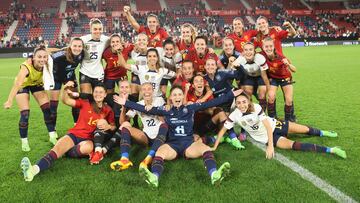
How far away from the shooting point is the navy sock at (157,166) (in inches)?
151

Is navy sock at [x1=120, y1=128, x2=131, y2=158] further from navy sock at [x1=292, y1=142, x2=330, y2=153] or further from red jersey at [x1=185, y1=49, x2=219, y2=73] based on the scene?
navy sock at [x1=292, y1=142, x2=330, y2=153]

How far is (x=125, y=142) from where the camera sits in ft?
14.9

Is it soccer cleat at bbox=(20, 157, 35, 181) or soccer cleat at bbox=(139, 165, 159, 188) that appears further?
soccer cleat at bbox=(20, 157, 35, 181)

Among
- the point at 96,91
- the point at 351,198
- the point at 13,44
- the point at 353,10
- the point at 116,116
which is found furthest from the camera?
the point at 353,10

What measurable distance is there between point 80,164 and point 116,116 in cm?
119

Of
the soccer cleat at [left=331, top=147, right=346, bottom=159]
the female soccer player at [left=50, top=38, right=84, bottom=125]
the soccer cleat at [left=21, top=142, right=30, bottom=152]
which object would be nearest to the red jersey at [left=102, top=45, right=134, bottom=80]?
the female soccer player at [left=50, top=38, right=84, bottom=125]

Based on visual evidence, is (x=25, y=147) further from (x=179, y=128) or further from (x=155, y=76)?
(x=179, y=128)

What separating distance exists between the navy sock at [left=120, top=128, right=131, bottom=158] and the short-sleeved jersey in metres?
1.66

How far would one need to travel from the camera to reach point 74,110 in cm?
615

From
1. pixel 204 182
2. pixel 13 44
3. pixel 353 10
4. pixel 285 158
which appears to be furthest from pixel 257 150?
pixel 353 10

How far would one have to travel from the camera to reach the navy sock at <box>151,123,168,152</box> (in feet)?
14.3

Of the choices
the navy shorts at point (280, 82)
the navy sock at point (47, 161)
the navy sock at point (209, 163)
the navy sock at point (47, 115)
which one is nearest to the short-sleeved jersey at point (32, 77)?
the navy sock at point (47, 115)

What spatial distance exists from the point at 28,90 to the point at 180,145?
8.77 ft

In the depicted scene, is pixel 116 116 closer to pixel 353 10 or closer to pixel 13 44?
pixel 13 44
